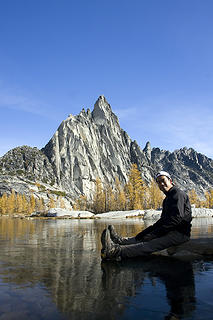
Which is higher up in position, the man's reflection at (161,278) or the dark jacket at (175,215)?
the dark jacket at (175,215)

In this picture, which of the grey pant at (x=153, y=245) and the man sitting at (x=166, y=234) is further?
the grey pant at (x=153, y=245)

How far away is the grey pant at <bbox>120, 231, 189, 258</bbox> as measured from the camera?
258 inches

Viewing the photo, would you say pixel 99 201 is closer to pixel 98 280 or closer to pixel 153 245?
pixel 153 245

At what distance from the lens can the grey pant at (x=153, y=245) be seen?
21.5ft

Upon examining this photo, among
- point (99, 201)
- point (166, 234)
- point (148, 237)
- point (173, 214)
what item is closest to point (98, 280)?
point (148, 237)

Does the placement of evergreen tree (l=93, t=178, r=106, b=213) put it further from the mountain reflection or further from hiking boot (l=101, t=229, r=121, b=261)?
hiking boot (l=101, t=229, r=121, b=261)

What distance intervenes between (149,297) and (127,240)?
341cm

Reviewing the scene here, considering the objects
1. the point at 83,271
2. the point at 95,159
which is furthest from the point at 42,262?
the point at 95,159

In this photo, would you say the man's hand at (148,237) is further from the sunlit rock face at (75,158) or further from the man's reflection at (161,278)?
the sunlit rock face at (75,158)

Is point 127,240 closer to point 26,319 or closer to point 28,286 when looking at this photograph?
point 28,286

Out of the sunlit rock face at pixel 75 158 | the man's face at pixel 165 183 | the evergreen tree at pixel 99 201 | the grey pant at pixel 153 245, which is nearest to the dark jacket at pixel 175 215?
the grey pant at pixel 153 245

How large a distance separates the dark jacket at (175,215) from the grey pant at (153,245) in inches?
5.2

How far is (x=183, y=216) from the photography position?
253 inches

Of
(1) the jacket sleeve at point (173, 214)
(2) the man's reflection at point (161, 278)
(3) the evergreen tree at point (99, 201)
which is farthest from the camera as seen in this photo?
(3) the evergreen tree at point (99, 201)
